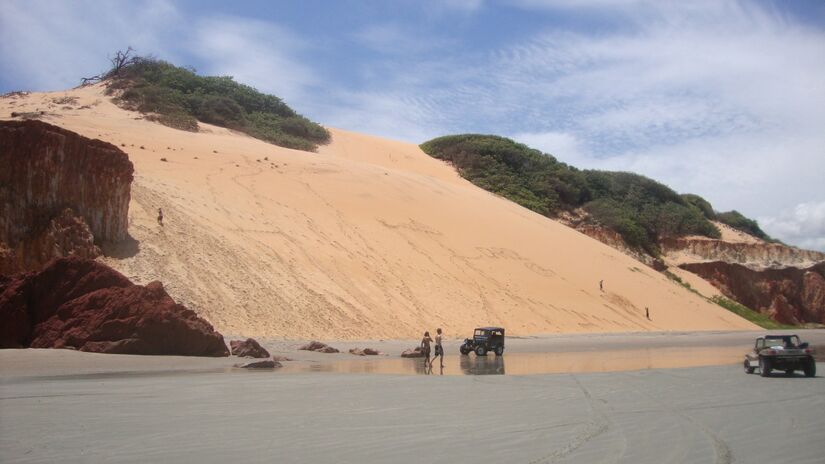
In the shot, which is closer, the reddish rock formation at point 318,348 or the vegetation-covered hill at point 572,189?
the reddish rock formation at point 318,348

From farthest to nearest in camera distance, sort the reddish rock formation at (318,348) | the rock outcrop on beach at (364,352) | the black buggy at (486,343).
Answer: the black buggy at (486,343), the rock outcrop on beach at (364,352), the reddish rock formation at (318,348)

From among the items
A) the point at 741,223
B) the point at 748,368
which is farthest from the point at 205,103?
the point at 741,223

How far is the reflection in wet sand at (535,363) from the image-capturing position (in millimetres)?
16125

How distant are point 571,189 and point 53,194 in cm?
4835

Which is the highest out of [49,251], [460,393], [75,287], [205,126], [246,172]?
[205,126]

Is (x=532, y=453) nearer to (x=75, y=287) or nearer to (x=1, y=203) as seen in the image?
(x=75, y=287)

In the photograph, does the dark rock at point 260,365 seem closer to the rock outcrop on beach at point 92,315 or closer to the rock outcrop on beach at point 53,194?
the rock outcrop on beach at point 92,315

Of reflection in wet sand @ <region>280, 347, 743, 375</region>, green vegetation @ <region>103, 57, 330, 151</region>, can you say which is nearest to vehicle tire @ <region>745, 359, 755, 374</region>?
reflection in wet sand @ <region>280, 347, 743, 375</region>

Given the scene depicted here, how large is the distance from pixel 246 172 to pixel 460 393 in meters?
27.4

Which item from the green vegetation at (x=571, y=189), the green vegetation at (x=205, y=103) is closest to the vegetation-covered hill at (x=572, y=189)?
the green vegetation at (x=571, y=189)

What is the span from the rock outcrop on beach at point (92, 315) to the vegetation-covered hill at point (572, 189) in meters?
42.7

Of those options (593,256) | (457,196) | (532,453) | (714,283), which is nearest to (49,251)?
(532,453)

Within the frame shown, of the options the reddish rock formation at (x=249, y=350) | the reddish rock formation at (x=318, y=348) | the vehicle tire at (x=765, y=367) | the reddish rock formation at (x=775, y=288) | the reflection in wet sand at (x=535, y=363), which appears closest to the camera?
the vehicle tire at (x=765, y=367)

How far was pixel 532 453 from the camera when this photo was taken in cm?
663
